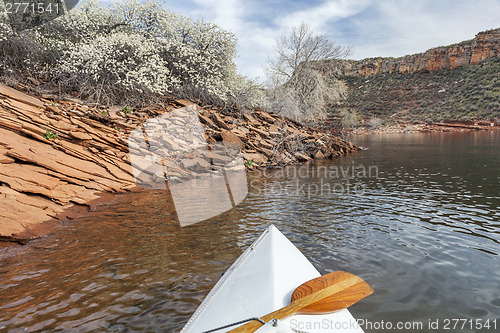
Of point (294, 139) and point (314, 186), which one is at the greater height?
point (294, 139)

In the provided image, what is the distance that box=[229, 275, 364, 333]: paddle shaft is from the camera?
2219 mm

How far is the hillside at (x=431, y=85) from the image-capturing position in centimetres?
4844

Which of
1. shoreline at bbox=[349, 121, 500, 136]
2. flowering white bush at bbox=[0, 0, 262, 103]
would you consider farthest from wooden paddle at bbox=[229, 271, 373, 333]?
shoreline at bbox=[349, 121, 500, 136]

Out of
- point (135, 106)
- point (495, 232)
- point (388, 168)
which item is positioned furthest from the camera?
point (135, 106)

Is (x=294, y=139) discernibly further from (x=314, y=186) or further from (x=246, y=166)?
(x=314, y=186)

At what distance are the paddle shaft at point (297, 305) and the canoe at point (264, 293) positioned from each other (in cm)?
6

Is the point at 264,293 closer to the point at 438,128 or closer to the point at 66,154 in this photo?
the point at 66,154

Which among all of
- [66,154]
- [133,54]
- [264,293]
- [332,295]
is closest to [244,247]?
[264,293]

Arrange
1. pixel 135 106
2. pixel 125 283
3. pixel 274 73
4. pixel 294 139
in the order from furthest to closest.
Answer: pixel 274 73 < pixel 294 139 < pixel 135 106 < pixel 125 283

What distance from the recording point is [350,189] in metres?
9.70

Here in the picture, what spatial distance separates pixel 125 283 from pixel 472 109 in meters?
59.9

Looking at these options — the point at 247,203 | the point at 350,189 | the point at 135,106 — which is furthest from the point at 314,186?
the point at 135,106

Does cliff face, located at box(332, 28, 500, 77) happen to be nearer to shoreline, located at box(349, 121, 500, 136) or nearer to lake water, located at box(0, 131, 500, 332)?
shoreline, located at box(349, 121, 500, 136)

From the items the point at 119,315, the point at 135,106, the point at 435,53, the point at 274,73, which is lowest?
the point at 119,315
